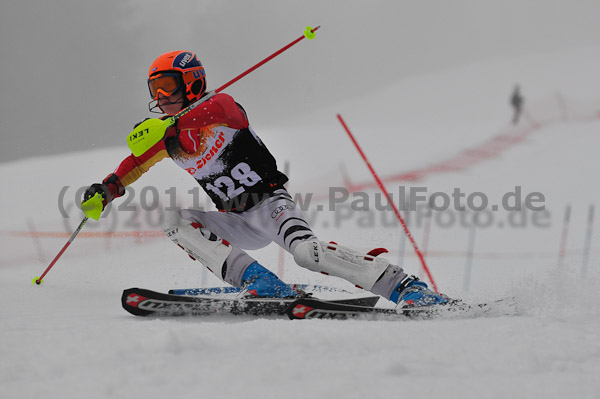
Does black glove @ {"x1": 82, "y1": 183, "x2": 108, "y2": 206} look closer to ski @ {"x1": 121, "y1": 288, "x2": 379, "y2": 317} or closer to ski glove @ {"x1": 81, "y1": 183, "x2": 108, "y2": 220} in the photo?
Result: ski glove @ {"x1": 81, "y1": 183, "x2": 108, "y2": 220}

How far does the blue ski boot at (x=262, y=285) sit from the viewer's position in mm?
3137

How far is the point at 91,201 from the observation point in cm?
348

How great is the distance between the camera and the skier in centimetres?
317

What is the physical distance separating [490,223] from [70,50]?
61.4 ft

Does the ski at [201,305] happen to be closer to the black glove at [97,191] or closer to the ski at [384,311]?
the ski at [384,311]

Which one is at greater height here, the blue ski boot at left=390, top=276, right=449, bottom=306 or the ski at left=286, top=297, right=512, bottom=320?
the blue ski boot at left=390, top=276, right=449, bottom=306

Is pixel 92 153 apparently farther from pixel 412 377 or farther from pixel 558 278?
pixel 412 377

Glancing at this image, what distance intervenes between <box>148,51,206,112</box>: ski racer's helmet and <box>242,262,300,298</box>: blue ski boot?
3.92ft

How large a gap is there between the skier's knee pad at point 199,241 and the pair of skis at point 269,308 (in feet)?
0.96

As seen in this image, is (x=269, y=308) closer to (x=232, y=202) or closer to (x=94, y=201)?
(x=232, y=202)

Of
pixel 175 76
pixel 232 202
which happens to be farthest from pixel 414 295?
pixel 175 76

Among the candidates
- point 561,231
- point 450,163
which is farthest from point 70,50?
point 561,231

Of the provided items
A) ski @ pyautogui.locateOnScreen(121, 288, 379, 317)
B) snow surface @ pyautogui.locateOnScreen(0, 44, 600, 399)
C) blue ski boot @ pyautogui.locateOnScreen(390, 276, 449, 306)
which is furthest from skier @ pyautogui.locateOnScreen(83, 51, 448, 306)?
snow surface @ pyautogui.locateOnScreen(0, 44, 600, 399)

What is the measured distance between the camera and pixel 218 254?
3.28 metres
